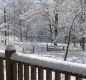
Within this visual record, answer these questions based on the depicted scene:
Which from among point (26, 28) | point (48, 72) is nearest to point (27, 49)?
point (26, 28)

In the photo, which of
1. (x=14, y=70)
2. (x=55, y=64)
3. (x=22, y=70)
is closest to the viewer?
(x=55, y=64)

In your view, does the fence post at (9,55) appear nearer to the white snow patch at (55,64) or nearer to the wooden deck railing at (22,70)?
the wooden deck railing at (22,70)

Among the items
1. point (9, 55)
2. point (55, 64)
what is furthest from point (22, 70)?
point (55, 64)

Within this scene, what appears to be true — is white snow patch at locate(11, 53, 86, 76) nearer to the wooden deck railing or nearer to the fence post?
the wooden deck railing

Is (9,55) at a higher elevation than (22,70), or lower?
higher

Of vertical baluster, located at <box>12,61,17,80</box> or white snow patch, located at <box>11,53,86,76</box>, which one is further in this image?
vertical baluster, located at <box>12,61,17,80</box>

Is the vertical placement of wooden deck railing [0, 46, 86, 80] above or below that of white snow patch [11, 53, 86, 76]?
below

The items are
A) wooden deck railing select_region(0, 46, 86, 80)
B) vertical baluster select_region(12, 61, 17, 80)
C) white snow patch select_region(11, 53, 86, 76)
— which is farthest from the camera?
vertical baluster select_region(12, 61, 17, 80)

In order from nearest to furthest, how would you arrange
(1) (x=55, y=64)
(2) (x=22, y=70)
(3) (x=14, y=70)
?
(1) (x=55, y=64)
(2) (x=22, y=70)
(3) (x=14, y=70)

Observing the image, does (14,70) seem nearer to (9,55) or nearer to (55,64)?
(9,55)

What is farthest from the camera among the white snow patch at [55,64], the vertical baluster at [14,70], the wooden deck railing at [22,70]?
the vertical baluster at [14,70]

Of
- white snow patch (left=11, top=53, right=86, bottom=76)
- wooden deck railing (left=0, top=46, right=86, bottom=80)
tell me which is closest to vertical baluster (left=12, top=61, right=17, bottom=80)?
wooden deck railing (left=0, top=46, right=86, bottom=80)

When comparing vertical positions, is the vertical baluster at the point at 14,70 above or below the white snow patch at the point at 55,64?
below

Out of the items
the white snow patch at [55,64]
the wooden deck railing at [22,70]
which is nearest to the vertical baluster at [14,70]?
the wooden deck railing at [22,70]
